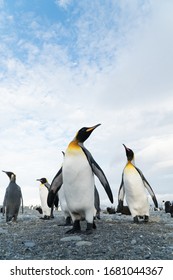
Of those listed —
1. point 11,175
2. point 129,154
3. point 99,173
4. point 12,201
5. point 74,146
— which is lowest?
Answer: point 12,201

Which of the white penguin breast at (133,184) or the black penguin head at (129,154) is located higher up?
the black penguin head at (129,154)

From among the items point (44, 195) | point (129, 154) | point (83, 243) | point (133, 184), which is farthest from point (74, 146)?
point (44, 195)

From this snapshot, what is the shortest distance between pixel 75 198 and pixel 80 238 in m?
0.69

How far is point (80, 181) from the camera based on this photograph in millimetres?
5680

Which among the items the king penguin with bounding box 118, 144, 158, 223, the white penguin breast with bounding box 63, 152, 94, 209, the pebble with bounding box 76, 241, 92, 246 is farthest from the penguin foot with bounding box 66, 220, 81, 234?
the king penguin with bounding box 118, 144, 158, 223

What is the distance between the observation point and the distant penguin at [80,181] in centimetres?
568

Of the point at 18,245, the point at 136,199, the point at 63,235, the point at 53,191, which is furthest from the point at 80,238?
the point at 136,199

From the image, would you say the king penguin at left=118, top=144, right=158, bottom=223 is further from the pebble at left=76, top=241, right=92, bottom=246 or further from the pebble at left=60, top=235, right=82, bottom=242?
the pebble at left=76, top=241, right=92, bottom=246

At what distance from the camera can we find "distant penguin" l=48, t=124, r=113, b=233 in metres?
5.68

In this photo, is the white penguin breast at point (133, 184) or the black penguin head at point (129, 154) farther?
the black penguin head at point (129, 154)

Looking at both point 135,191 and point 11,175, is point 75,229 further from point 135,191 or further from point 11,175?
point 11,175

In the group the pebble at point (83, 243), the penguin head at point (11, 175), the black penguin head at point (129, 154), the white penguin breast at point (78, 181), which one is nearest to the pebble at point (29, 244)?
the pebble at point (83, 243)

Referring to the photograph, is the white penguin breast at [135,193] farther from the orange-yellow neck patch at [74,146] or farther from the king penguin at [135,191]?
the orange-yellow neck patch at [74,146]
